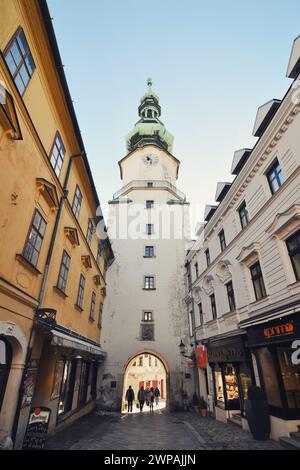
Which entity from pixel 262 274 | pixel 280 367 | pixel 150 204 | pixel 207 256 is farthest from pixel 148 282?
pixel 280 367

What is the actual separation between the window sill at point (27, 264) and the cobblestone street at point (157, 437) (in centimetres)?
575

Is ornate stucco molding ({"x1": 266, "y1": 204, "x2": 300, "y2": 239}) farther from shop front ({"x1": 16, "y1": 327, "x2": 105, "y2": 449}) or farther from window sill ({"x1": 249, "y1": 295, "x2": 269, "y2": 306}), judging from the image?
shop front ({"x1": 16, "y1": 327, "x2": 105, "y2": 449})

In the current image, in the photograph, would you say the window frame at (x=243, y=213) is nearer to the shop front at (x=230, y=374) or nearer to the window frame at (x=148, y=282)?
the shop front at (x=230, y=374)

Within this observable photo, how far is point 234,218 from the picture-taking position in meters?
12.4

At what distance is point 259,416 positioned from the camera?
8594 mm

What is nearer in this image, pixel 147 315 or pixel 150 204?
pixel 147 315

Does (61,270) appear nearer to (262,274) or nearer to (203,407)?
(262,274)

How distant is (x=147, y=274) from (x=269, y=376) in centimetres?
1354

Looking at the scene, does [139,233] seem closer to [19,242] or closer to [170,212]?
[170,212]

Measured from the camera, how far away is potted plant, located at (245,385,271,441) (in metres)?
8.49

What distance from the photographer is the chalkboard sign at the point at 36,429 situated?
6570 mm

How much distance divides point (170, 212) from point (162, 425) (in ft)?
57.3
